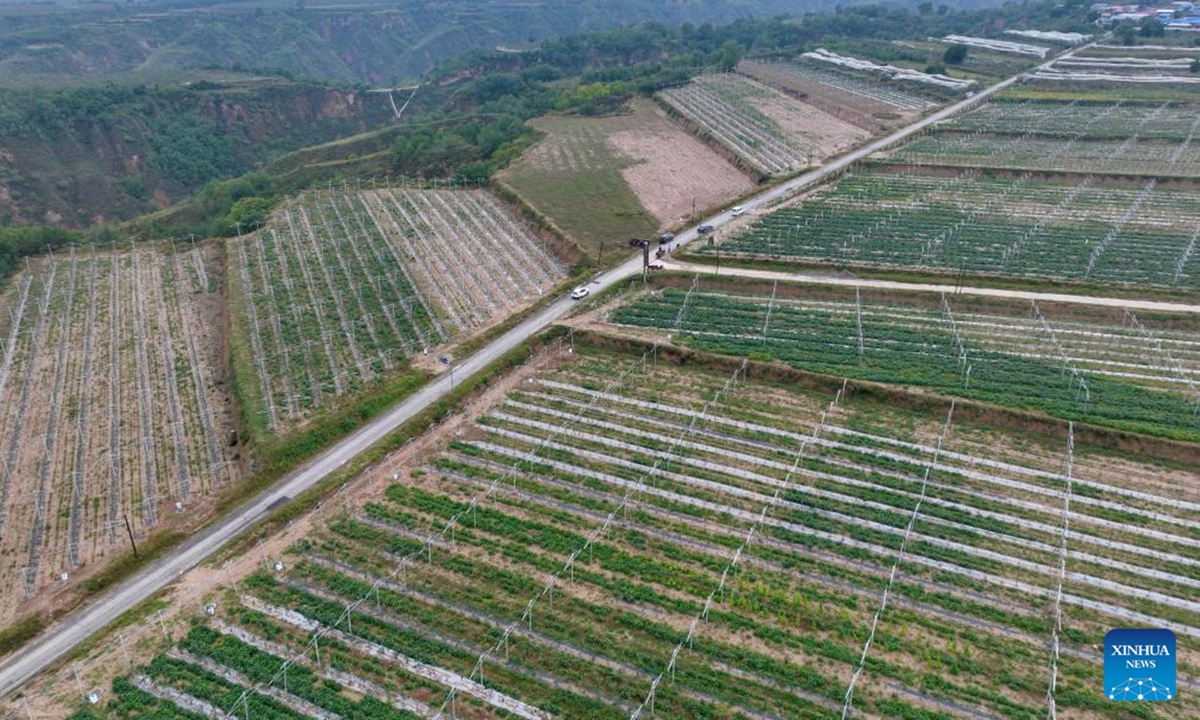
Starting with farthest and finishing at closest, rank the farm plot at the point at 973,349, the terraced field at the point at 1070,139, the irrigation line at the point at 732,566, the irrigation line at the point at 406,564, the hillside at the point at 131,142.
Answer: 1. the hillside at the point at 131,142
2. the terraced field at the point at 1070,139
3. the farm plot at the point at 973,349
4. the irrigation line at the point at 406,564
5. the irrigation line at the point at 732,566

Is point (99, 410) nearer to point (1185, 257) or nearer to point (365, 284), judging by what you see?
point (365, 284)

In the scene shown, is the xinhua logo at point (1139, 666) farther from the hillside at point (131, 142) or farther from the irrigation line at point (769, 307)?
the hillside at point (131, 142)

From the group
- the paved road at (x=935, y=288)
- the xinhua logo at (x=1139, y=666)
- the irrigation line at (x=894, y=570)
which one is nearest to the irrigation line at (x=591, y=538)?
the irrigation line at (x=894, y=570)

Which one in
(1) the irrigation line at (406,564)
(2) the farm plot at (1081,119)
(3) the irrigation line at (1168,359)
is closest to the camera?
(1) the irrigation line at (406,564)

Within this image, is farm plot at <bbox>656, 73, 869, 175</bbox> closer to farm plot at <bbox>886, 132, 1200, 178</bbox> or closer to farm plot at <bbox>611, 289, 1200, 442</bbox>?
farm plot at <bbox>886, 132, 1200, 178</bbox>

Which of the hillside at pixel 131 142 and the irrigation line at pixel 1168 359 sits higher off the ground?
the hillside at pixel 131 142

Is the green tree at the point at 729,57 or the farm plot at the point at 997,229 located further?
the green tree at the point at 729,57

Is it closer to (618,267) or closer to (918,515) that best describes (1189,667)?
(918,515)
